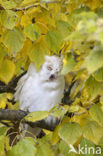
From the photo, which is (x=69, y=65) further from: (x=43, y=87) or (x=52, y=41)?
(x=43, y=87)

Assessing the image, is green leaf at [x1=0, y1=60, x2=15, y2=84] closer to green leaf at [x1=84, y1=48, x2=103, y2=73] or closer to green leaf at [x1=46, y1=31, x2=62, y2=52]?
green leaf at [x1=46, y1=31, x2=62, y2=52]

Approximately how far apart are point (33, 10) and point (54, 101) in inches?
26.7

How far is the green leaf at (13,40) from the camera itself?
1.14m

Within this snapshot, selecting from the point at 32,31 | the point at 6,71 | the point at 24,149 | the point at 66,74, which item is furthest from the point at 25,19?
the point at 24,149

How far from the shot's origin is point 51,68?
1.55 meters

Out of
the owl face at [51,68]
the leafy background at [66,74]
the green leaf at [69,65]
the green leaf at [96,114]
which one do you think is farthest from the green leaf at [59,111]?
the owl face at [51,68]

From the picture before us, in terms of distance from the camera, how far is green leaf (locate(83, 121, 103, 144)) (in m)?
1.05

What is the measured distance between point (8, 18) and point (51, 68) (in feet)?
1.65

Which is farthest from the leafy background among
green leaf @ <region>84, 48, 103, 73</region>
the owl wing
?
the owl wing

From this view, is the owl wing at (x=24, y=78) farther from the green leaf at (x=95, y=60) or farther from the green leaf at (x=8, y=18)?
the green leaf at (x=95, y=60)

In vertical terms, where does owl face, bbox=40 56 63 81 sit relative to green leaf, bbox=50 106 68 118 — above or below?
below

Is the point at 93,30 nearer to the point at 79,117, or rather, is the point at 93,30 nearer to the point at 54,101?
the point at 79,117

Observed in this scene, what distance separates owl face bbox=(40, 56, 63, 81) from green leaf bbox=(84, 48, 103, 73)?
0.93m

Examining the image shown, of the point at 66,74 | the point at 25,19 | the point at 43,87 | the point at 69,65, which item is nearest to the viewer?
the point at 69,65
